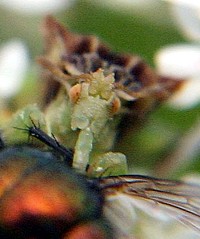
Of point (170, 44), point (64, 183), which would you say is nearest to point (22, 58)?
point (170, 44)

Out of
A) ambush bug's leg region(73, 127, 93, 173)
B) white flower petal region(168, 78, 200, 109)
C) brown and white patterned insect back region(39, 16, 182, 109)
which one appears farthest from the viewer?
white flower petal region(168, 78, 200, 109)

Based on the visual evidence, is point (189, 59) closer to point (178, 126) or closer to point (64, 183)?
point (178, 126)

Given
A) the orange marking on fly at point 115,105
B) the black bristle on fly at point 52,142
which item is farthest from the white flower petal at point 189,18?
the black bristle on fly at point 52,142

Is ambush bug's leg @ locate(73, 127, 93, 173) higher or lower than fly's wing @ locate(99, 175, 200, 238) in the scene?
higher

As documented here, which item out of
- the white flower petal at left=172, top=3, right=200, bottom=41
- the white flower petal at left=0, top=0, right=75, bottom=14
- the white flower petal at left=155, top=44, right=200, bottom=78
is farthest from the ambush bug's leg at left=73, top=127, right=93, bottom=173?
the white flower petal at left=0, top=0, right=75, bottom=14

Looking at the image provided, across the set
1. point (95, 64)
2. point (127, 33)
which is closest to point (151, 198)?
point (95, 64)

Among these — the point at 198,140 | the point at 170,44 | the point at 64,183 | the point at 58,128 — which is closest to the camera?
the point at 64,183

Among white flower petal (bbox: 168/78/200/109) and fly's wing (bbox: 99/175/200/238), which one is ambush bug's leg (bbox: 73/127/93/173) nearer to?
fly's wing (bbox: 99/175/200/238)

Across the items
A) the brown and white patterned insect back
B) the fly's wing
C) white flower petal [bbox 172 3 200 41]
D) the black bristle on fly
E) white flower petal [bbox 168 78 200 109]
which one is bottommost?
the fly's wing
